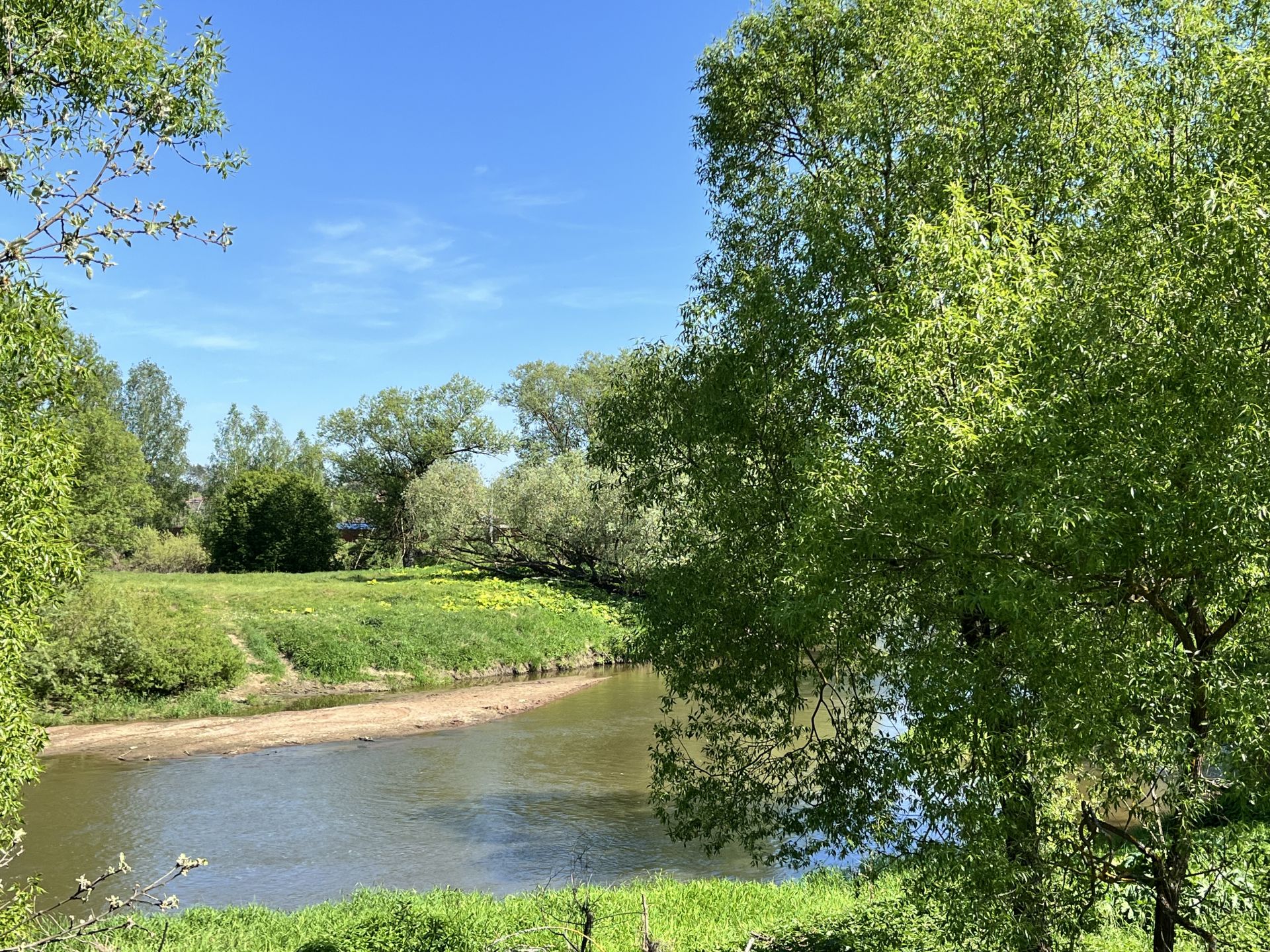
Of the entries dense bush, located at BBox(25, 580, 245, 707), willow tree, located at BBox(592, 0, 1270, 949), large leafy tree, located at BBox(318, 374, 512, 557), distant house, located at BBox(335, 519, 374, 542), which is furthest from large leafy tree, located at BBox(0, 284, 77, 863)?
distant house, located at BBox(335, 519, 374, 542)

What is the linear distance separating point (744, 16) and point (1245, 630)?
9.64 metres

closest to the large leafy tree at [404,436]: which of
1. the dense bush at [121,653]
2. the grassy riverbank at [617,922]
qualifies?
the dense bush at [121,653]

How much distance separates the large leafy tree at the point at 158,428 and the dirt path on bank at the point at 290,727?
51.3 m

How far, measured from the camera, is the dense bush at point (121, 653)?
74.6 ft

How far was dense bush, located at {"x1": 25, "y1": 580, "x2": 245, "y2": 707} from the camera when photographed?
22.7 meters

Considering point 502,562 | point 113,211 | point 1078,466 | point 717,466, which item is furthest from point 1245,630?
point 502,562

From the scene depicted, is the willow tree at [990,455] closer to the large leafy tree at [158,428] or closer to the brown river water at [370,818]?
the brown river water at [370,818]

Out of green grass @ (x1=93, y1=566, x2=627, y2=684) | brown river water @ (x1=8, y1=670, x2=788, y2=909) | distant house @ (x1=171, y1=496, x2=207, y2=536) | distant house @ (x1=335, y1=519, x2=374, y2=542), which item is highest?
distant house @ (x1=171, y1=496, x2=207, y2=536)

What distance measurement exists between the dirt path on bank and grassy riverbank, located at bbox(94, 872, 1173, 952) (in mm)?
10588

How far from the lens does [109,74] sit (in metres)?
6.76

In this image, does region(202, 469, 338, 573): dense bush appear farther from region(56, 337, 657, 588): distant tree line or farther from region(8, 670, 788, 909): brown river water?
region(8, 670, 788, 909): brown river water

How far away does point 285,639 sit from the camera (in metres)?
28.8

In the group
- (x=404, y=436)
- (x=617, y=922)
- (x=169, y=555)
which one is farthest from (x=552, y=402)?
(x=617, y=922)

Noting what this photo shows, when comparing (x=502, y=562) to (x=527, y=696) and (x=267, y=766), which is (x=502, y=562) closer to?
(x=527, y=696)
